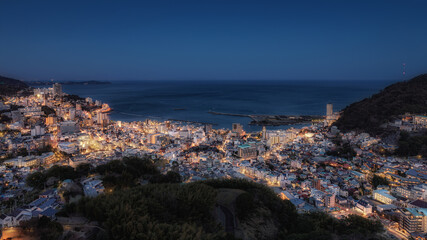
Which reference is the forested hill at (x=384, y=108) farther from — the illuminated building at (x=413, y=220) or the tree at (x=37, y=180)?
the tree at (x=37, y=180)

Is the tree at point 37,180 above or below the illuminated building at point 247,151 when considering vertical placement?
above

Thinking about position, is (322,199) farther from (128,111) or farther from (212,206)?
(128,111)

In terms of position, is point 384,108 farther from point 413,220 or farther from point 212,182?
point 212,182

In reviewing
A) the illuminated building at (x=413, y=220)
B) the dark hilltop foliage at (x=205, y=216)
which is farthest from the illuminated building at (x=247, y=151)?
the illuminated building at (x=413, y=220)

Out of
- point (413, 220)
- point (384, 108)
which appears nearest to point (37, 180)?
point (413, 220)

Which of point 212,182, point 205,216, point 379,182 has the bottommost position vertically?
point 379,182

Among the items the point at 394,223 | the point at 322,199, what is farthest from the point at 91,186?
the point at 394,223

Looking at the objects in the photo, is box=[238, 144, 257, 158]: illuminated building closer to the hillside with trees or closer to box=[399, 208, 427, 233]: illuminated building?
the hillside with trees
